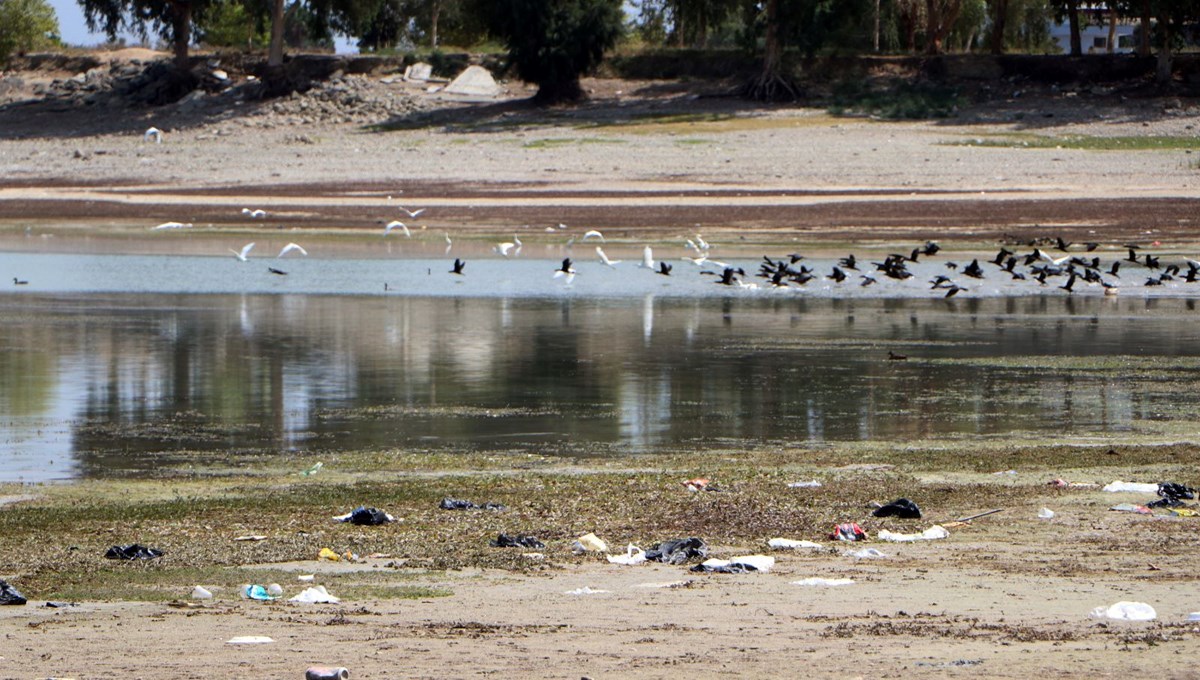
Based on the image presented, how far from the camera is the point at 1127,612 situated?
20.9 ft

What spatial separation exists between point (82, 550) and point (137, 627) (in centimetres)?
171

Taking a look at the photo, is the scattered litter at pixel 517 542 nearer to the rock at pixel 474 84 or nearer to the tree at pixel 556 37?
the tree at pixel 556 37

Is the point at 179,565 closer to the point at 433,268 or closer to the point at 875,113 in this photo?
the point at 433,268

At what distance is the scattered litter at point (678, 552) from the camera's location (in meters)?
7.81

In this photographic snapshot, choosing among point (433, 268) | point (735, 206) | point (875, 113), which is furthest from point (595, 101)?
point (433, 268)

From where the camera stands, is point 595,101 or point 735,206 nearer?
point 735,206

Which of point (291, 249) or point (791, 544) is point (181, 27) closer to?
point (291, 249)

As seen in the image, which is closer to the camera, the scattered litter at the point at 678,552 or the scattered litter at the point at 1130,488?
the scattered litter at the point at 678,552

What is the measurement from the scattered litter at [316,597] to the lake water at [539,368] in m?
3.85

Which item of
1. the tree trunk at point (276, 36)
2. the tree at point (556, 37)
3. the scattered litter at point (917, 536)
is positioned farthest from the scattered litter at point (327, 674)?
the tree trunk at point (276, 36)

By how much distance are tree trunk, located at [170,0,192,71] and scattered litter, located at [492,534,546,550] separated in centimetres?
5559

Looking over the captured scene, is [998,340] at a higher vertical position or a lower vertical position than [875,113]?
lower

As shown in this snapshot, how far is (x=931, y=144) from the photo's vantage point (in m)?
40.9

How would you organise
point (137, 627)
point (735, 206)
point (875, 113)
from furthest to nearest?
point (875, 113) → point (735, 206) → point (137, 627)
